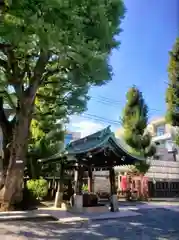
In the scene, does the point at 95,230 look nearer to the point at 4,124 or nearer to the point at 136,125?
the point at 4,124

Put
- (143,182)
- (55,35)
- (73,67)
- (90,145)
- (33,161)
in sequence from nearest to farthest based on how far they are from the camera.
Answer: (55,35)
(73,67)
(90,145)
(33,161)
(143,182)

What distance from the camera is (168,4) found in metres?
4.59

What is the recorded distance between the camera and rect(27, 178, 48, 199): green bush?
47.1 ft

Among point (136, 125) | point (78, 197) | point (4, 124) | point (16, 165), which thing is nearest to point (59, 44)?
point (16, 165)

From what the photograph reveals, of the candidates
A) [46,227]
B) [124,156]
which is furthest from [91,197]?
[46,227]

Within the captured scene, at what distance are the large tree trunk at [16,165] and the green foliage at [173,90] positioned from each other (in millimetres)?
9519

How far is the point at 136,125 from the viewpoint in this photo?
1931 cm

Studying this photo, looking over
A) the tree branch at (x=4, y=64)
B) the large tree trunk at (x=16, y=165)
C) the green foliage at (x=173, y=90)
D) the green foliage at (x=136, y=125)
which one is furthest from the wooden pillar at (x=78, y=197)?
the green foliage at (x=136, y=125)

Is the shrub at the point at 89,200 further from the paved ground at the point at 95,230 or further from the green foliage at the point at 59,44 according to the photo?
the green foliage at the point at 59,44

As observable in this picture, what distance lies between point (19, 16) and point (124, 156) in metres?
8.48

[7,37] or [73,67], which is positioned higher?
[73,67]

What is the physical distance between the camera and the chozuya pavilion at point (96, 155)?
11.6m

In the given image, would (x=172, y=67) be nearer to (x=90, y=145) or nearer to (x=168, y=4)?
(x=90, y=145)

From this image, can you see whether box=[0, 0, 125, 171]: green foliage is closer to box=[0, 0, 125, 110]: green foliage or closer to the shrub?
box=[0, 0, 125, 110]: green foliage
